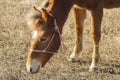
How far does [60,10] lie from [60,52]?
4.64ft

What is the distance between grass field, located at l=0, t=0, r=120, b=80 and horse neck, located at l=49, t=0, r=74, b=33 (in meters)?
0.94

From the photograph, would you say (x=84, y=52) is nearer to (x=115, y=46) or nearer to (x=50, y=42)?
(x=115, y=46)

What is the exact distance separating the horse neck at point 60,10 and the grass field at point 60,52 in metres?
0.94

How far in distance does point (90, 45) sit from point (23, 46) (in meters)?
1.19

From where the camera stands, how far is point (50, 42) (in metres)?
4.25

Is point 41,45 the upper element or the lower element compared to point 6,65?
upper

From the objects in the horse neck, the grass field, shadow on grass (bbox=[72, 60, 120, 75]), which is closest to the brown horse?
the horse neck

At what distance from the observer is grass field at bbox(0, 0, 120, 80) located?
499 centimetres

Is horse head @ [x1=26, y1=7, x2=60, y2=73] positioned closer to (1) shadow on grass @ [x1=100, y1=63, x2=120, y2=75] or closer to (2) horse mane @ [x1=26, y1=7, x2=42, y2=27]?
(2) horse mane @ [x1=26, y1=7, x2=42, y2=27]

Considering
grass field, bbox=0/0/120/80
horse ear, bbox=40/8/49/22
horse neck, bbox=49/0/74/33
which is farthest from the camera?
grass field, bbox=0/0/120/80

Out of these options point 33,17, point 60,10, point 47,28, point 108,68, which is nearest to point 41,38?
point 47,28

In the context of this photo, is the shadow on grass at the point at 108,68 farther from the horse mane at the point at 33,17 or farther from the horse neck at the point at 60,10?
the horse mane at the point at 33,17

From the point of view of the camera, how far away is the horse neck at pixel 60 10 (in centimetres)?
438

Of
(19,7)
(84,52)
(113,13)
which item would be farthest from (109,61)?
(19,7)
